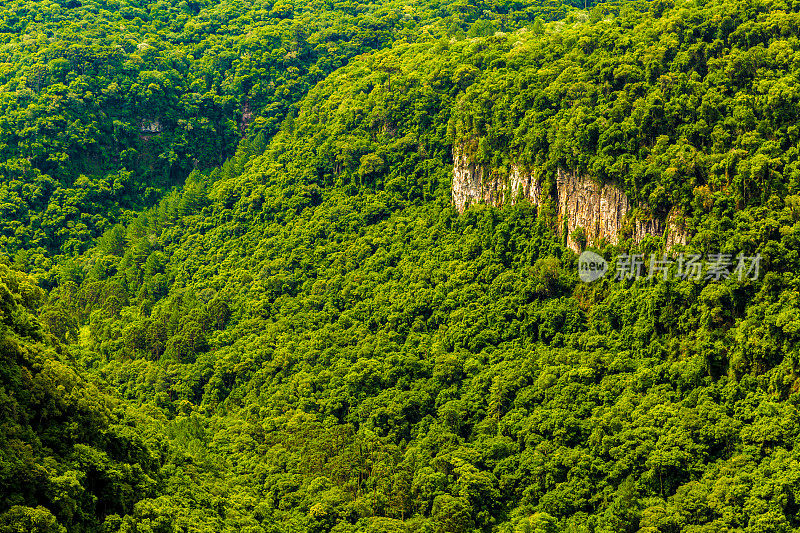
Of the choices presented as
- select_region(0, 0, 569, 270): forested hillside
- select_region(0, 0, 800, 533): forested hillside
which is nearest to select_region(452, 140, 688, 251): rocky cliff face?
select_region(0, 0, 800, 533): forested hillside

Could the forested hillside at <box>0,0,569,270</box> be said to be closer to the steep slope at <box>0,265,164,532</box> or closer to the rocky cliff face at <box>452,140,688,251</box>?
the rocky cliff face at <box>452,140,688,251</box>

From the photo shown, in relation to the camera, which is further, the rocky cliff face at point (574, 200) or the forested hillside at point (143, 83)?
the forested hillside at point (143, 83)

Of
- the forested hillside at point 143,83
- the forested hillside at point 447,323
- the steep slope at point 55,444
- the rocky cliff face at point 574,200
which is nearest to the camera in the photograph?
the steep slope at point 55,444

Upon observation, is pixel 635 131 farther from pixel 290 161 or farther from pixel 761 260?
pixel 290 161

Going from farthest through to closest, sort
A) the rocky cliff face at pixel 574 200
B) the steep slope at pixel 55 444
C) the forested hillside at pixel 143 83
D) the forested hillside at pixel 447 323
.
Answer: the forested hillside at pixel 143 83 < the rocky cliff face at pixel 574 200 < the forested hillside at pixel 447 323 < the steep slope at pixel 55 444

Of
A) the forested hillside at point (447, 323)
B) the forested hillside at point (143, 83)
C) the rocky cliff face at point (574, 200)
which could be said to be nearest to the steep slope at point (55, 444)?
the forested hillside at point (447, 323)

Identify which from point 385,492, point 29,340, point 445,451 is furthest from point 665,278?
point 29,340

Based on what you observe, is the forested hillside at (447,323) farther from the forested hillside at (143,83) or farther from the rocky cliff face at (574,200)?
the forested hillside at (143,83)
